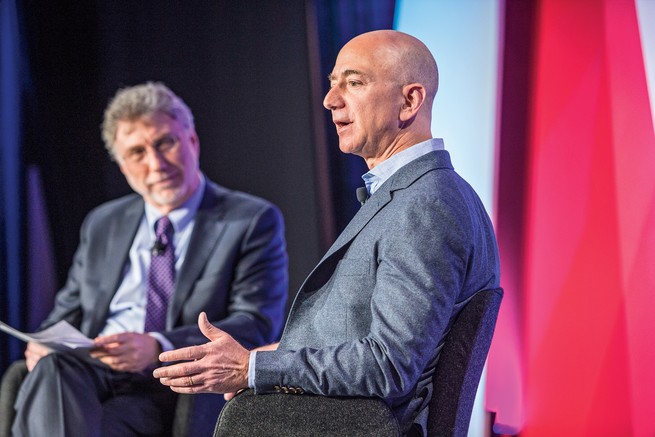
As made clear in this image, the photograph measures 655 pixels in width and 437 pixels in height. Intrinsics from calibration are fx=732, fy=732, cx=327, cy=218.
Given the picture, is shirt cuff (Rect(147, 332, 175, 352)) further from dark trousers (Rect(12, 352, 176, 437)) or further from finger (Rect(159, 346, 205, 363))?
finger (Rect(159, 346, 205, 363))

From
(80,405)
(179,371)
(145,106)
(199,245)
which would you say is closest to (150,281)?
(199,245)

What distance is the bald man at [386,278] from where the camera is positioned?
148cm

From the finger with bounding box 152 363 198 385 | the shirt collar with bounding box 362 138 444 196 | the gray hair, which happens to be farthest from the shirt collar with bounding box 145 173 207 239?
the finger with bounding box 152 363 198 385

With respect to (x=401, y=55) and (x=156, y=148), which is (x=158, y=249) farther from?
(x=401, y=55)

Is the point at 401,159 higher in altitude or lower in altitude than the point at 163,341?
higher

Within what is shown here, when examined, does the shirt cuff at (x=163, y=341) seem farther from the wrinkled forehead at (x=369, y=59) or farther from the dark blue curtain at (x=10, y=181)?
the dark blue curtain at (x=10, y=181)

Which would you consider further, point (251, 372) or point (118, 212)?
point (118, 212)

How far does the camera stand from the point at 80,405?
7.84 ft

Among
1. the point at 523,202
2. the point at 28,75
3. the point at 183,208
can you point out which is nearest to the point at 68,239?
the point at 28,75

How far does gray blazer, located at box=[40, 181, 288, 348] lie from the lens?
2795 millimetres

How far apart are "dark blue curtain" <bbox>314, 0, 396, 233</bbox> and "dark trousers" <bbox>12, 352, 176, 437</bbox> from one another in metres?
1.24

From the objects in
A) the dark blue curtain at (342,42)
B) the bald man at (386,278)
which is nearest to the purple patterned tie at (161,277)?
the dark blue curtain at (342,42)

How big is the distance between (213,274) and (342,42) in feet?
4.07

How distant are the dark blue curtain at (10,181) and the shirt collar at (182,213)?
109 centimetres
